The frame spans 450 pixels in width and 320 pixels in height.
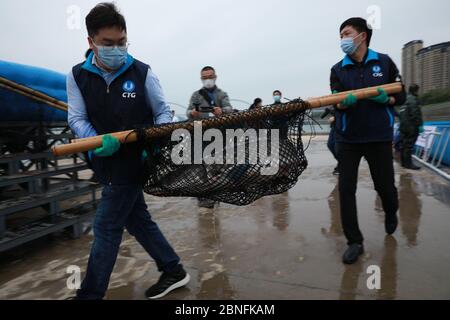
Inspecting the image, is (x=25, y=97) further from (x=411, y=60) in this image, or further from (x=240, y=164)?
(x=411, y=60)

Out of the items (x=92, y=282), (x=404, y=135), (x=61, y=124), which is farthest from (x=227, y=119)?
(x=404, y=135)

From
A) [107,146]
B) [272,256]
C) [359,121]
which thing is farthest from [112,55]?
[272,256]

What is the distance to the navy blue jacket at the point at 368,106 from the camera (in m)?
2.81

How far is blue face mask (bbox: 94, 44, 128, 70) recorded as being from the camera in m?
Result: 2.09

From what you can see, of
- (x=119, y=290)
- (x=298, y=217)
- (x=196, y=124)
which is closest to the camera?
(x=196, y=124)

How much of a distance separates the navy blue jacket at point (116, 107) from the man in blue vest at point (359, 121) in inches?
61.7

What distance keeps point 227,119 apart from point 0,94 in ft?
8.79

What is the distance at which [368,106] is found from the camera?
9.21 feet

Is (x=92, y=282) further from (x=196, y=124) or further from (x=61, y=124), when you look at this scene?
(x=61, y=124)

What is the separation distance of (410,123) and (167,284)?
21.7ft

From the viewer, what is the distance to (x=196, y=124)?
2.10 meters

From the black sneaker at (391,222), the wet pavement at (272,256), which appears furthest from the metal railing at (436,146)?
the black sneaker at (391,222)

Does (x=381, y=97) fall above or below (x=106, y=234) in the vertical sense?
above

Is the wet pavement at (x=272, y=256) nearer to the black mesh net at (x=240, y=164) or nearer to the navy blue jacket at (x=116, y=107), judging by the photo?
the black mesh net at (x=240, y=164)
